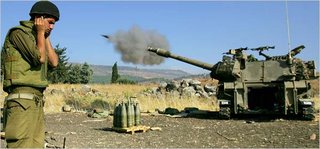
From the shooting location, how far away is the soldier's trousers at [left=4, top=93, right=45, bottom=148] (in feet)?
12.2

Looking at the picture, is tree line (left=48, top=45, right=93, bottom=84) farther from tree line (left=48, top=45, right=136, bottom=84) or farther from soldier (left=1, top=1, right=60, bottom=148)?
soldier (left=1, top=1, right=60, bottom=148)

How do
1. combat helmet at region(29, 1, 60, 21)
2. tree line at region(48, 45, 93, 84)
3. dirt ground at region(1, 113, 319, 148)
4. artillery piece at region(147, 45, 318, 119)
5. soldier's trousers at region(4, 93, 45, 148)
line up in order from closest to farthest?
soldier's trousers at region(4, 93, 45, 148) < combat helmet at region(29, 1, 60, 21) < dirt ground at region(1, 113, 319, 148) < artillery piece at region(147, 45, 318, 119) < tree line at region(48, 45, 93, 84)

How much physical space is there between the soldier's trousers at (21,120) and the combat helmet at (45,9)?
75 centimetres

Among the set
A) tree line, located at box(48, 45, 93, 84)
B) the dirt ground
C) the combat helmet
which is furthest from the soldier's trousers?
tree line, located at box(48, 45, 93, 84)

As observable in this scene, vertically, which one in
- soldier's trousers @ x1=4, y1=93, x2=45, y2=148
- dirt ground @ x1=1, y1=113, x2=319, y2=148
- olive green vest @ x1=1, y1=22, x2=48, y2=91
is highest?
olive green vest @ x1=1, y1=22, x2=48, y2=91

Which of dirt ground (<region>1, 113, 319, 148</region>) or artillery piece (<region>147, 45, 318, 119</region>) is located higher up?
artillery piece (<region>147, 45, 318, 119</region>)

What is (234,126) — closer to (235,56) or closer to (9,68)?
(235,56)

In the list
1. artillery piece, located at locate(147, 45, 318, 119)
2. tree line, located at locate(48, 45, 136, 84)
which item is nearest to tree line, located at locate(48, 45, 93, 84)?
tree line, located at locate(48, 45, 136, 84)

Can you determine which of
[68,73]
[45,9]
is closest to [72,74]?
[68,73]

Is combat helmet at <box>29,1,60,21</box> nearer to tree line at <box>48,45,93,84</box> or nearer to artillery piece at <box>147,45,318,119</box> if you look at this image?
artillery piece at <box>147,45,318,119</box>

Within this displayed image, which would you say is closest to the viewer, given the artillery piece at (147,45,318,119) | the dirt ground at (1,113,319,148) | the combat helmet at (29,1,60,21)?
the combat helmet at (29,1,60,21)

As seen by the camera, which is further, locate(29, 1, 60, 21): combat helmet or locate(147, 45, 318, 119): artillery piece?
locate(147, 45, 318, 119): artillery piece

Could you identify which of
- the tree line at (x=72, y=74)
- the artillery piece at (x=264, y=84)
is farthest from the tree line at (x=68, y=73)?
the artillery piece at (x=264, y=84)

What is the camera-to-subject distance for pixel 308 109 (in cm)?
1380
